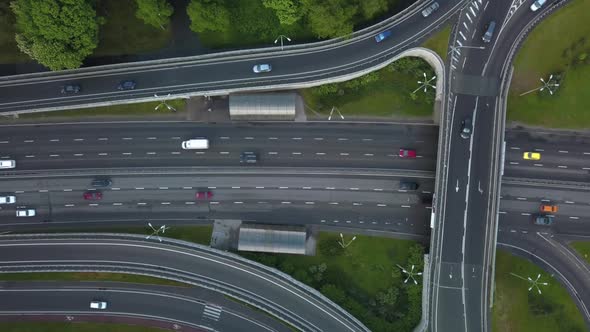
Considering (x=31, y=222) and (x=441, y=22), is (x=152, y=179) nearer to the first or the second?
(x=31, y=222)

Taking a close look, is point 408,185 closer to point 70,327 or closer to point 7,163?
point 70,327

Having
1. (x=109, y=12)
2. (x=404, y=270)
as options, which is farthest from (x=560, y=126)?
(x=109, y=12)

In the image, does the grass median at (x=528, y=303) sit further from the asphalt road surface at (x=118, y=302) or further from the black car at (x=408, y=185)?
the asphalt road surface at (x=118, y=302)

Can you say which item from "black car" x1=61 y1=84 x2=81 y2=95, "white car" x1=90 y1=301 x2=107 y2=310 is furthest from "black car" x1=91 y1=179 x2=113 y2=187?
"white car" x1=90 y1=301 x2=107 y2=310

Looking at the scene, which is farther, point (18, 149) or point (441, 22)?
point (18, 149)

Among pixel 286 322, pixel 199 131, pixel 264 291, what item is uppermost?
pixel 199 131

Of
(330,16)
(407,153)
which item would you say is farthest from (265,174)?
(330,16)
